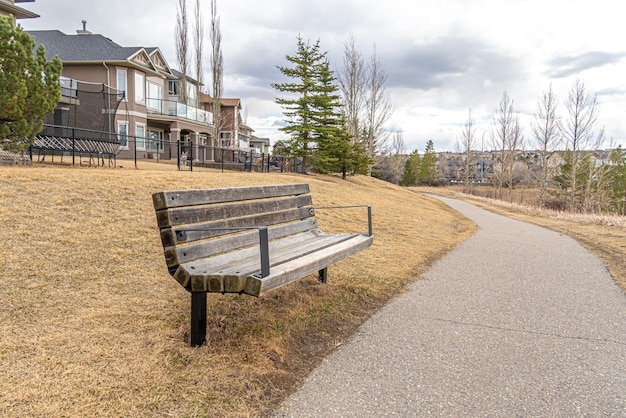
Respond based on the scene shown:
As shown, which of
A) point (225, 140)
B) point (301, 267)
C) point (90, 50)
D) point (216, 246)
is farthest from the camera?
point (225, 140)

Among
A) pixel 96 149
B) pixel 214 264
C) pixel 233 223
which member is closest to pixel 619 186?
pixel 96 149

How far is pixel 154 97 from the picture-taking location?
30.8 metres

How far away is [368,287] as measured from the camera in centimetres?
527

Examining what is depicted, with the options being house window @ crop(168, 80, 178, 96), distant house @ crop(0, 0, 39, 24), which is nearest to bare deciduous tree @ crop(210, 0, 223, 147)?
house window @ crop(168, 80, 178, 96)

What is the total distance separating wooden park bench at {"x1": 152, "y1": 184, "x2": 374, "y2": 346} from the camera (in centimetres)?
299

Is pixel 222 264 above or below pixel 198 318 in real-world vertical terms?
above

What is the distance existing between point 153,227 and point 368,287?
325 centimetres

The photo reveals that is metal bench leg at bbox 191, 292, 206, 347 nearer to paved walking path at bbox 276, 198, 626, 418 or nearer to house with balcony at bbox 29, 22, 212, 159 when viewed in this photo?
paved walking path at bbox 276, 198, 626, 418

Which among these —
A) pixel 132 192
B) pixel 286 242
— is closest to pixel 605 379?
pixel 286 242

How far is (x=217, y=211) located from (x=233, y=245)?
0.33 meters

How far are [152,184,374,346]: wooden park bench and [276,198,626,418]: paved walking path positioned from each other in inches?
29.4

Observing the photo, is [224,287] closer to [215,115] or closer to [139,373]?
[139,373]

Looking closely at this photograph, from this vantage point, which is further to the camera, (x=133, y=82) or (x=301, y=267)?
(x=133, y=82)

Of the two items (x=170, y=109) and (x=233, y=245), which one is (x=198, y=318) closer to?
(x=233, y=245)
